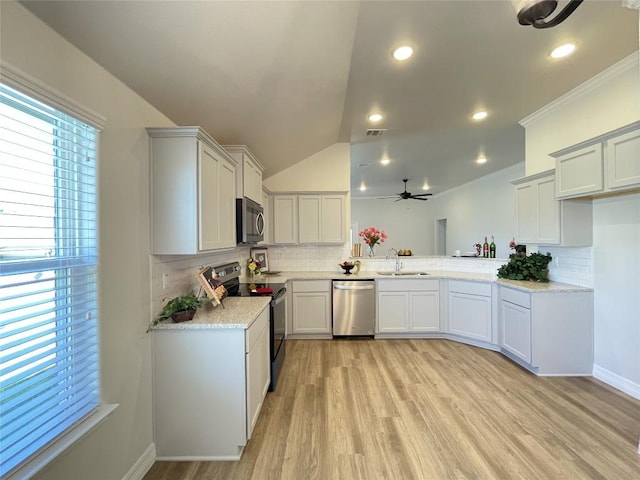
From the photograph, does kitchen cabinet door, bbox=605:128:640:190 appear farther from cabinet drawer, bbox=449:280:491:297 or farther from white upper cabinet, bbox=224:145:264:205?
white upper cabinet, bbox=224:145:264:205

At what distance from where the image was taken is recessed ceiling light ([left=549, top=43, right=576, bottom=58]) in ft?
7.52

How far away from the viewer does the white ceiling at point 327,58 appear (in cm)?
149

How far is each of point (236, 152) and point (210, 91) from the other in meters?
0.80

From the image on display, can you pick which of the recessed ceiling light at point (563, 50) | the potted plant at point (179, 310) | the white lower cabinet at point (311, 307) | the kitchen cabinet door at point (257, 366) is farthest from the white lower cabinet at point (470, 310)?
the potted plant at point (179, 310)

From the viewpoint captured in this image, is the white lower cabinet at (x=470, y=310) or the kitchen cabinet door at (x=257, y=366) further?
the white lower cabinet at (x=470, y=310)

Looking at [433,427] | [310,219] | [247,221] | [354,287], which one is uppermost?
[310,219]

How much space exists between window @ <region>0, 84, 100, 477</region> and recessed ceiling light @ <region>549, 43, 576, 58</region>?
3.21m

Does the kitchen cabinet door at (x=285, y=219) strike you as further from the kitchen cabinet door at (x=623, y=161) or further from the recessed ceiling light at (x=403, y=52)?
the kitchen cabinet door at (x=623, y=161)

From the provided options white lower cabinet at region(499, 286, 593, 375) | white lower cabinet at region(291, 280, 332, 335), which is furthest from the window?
white lower cabinet at region(499, 286, 593, 375)

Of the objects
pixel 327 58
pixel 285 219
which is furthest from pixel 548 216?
pixel 285 219

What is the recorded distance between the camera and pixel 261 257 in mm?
4441

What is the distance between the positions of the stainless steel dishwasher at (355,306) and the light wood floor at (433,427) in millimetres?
776

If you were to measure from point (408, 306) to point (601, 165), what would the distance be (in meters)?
2.48

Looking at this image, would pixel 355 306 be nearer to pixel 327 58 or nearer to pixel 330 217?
pixel 330 217
